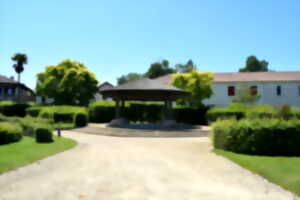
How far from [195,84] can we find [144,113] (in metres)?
7.53

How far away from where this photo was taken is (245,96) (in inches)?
1444

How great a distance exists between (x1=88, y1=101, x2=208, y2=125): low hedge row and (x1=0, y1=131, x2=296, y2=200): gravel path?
874 inches

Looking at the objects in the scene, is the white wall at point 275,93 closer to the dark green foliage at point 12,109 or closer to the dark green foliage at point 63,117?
the dark green foliage at point 63,117

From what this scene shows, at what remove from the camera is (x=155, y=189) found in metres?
6.58

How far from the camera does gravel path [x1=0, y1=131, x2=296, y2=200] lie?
6125 millimetres

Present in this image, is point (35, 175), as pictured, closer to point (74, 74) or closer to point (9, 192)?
point (9, 192)

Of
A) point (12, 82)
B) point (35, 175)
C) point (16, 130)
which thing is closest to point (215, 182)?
point (35, 175)

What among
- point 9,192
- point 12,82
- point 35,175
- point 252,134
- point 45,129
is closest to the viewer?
point 9,192

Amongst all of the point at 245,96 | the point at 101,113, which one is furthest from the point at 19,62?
the point at 245,96

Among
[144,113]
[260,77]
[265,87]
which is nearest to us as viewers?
[144,113]

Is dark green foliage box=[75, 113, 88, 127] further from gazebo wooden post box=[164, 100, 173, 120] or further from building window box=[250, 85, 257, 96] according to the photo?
building window box=[250, 85, 257, 96]

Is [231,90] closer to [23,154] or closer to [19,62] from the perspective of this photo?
[23,154]

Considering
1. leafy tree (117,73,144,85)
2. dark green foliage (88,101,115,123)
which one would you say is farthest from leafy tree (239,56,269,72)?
dark green foliage (88,101,115,123)

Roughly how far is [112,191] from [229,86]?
123ft
